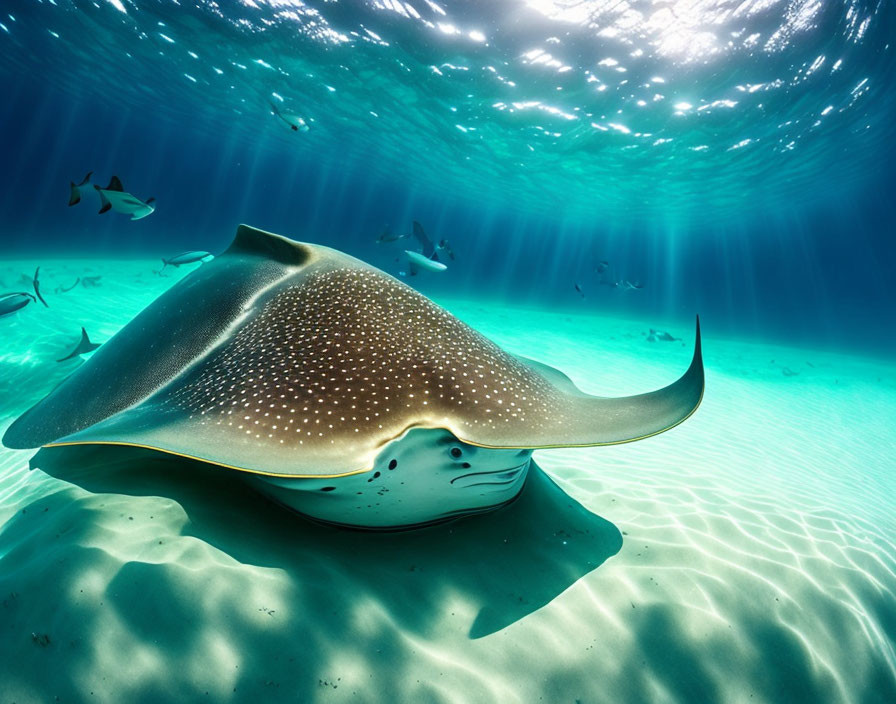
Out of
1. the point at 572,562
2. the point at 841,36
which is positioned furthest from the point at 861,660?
the point at 841,36

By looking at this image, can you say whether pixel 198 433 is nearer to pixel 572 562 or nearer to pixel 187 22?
pixel 572 562

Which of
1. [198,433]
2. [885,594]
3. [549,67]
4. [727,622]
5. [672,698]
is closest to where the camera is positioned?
[198,433]

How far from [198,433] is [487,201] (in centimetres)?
4906

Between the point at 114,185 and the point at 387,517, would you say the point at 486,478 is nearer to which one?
the point at 387,517

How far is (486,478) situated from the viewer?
1888 millimetres

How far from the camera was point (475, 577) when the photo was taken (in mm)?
1987

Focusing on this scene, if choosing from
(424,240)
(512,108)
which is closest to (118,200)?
(424,240)

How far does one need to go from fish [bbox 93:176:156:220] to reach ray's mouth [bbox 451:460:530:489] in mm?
6691

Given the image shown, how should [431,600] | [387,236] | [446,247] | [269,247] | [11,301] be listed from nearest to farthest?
[431,600], [269,247], [11,301], [387,236], [446,247]

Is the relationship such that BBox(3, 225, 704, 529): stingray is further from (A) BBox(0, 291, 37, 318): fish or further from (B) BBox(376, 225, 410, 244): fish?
(B) BBox(376, 225, 410, 244): fish

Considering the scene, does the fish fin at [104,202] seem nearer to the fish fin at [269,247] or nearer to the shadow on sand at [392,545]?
the fish fin at [269,247]

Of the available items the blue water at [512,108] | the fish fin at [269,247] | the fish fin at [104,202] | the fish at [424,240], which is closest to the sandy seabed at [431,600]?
the fish fin at [269,247]

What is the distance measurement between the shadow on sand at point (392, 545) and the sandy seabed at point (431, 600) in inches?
0.4

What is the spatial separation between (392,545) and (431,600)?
1.08ft
